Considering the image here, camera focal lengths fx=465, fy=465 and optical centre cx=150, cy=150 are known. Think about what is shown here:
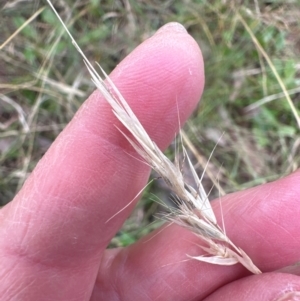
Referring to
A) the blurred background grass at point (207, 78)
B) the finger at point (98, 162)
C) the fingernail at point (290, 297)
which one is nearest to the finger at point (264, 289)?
the fingernail at point (290, 297)

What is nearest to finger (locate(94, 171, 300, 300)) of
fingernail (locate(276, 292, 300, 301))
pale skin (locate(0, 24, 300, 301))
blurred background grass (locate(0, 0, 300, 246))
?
pale skin (locate(0, 24, 300, 301))

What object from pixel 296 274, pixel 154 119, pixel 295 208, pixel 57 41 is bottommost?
pixel 296 274

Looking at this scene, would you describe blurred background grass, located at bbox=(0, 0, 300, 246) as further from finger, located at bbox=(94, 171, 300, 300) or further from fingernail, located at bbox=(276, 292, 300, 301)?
fingernail, located at bbox=(276, 292, 300, 301)

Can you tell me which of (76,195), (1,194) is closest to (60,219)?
(76,195)

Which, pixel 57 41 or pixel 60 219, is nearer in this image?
pixel 60 219

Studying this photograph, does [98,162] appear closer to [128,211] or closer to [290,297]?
[128,211]

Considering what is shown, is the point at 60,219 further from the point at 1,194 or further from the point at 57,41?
the point at 57,41

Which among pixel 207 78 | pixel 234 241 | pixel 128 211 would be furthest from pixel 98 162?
pixel 207 78
